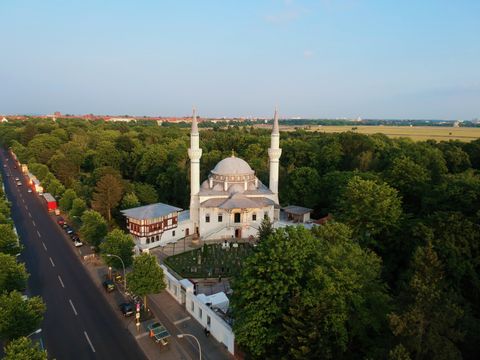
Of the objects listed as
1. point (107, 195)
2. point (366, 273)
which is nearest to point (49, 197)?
point (107, 195)

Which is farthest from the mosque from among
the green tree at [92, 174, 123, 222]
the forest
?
the green tree at [92, 174, 123, 222]

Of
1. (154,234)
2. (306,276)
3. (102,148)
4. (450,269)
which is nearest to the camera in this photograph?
(306,276)

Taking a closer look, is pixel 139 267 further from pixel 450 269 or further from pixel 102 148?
pixel 102 148

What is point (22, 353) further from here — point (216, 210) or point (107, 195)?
point (107, 195)

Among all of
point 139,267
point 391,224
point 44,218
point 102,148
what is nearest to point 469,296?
point 391,224

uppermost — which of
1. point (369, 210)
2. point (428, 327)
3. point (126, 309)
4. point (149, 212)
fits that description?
point (369, 210)
